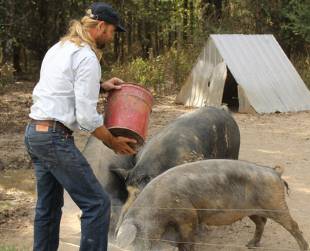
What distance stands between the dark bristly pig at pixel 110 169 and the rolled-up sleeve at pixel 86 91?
1693 millimetres

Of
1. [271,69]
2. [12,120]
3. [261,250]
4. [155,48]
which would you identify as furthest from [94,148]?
[155,48]

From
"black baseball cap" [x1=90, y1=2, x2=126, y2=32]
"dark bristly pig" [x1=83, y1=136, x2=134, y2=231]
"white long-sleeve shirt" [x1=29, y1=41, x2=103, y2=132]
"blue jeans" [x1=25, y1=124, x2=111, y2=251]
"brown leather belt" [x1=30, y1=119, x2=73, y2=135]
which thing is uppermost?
"black baseball cap" [x1=90, y1=2, x2=126, y2=32]

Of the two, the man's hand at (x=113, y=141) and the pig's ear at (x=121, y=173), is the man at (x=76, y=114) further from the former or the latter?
the pig's ear at (x=121, y=173)

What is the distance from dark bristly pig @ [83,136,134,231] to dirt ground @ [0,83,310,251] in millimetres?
488

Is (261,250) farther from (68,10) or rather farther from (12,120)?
(68,10)

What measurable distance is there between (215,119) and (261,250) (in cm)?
189

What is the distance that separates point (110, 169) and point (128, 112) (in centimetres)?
186

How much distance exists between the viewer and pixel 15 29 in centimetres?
1502

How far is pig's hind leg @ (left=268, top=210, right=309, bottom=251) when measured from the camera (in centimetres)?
469

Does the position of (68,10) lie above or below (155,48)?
above

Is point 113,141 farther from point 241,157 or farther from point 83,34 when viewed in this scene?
point 241,157

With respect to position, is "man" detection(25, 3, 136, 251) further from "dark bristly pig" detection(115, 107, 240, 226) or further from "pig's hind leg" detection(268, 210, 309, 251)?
"pig's hind leg" detection(268, 210, 309, 251)

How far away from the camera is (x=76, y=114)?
11.4 ft

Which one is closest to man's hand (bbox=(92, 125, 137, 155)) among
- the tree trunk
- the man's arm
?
the man's arm
